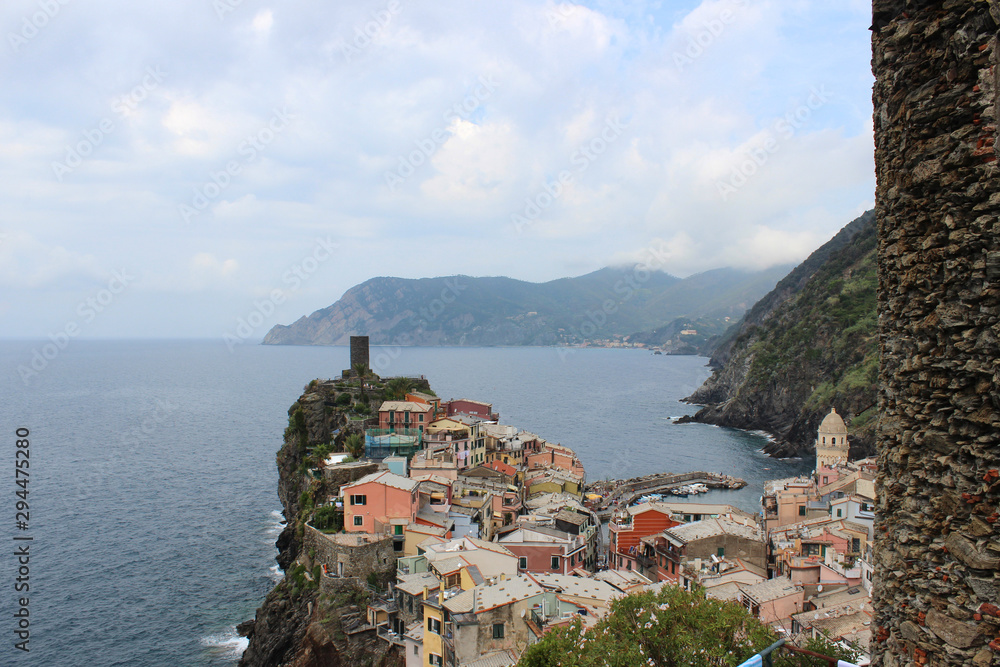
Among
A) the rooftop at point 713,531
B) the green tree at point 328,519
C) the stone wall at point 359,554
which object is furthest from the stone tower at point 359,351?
the rooftop at point 713,531

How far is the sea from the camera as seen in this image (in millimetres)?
33438

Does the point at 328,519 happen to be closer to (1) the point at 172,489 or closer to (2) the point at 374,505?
(2) the point at 374,505

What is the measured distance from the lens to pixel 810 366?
300ft

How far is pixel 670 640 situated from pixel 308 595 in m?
20.7

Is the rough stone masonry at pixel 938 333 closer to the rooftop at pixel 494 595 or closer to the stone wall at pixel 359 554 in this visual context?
the rooftop at pixel 494 595

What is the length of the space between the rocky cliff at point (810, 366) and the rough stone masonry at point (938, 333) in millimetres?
69730

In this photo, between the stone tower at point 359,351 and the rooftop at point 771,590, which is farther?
the stone tower at point 359,351

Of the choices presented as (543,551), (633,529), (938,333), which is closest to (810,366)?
(633,529)

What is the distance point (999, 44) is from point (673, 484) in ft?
201

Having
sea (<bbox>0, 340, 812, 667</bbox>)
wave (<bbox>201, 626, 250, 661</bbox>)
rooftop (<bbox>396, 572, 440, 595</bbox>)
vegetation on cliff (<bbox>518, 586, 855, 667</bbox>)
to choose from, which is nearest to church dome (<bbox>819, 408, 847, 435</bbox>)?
sea (<bbox>0, 340, 812, 667</bbox>)

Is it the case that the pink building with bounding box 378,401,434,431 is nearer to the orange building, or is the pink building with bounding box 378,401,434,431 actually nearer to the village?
the village

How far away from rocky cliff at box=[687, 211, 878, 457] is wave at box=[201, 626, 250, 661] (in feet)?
199

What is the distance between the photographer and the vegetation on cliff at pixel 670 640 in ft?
40.4

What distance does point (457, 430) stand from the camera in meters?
48.0
